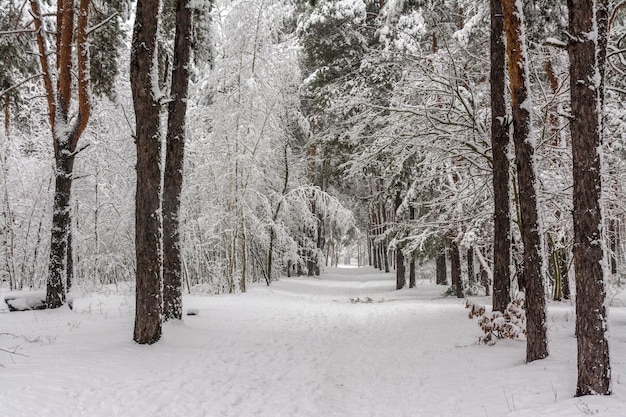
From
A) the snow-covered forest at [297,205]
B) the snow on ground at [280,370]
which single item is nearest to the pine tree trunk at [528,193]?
the snow-covered forest at [297,205]

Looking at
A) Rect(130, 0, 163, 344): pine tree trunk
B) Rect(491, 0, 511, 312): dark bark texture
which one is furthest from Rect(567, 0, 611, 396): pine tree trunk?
Rect(130, 0, 163, 344): pine tree trunk

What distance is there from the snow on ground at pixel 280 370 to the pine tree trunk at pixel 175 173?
0.70 m

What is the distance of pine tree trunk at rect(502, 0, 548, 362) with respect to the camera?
19.0 ft

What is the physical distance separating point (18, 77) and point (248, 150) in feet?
24.1

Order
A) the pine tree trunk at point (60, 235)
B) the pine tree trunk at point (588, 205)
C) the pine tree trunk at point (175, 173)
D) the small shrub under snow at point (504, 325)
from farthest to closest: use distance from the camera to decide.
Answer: the pine tree trunk at point (60, 235) < the pine tree trunk at point (175, 173) < the small shrub under snow at point (504, 325) < the pine tree trunk at point (588, 205)

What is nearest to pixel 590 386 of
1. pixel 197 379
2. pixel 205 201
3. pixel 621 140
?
pixel 197 379

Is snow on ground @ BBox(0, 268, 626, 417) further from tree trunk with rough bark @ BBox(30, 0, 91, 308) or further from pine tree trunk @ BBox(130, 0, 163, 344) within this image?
tree trunk with rough bark @ BBox(30, 0, 91, 308)

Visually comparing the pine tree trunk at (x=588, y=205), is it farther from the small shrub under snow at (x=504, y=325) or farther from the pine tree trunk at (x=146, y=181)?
the pine tree trunk at (x=146, y=181)

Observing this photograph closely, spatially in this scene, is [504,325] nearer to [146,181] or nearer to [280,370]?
[280,370]

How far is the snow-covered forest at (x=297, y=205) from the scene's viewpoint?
489 cm

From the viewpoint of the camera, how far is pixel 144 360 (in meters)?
6.27

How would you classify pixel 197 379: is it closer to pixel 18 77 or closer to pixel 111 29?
pixel 111 29

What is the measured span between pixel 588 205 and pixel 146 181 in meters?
5.90

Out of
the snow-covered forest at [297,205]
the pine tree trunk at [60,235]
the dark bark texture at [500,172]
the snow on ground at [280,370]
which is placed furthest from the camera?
the pine tree trunk at [60,235]
